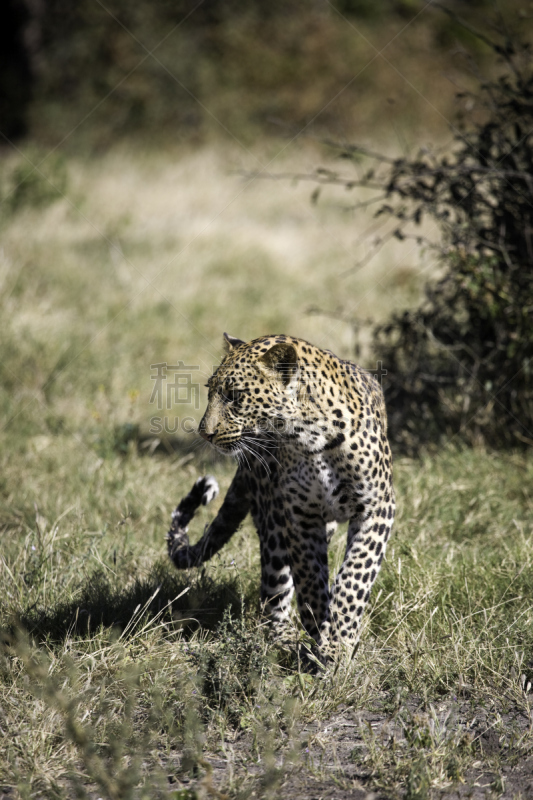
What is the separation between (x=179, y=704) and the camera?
3553mm

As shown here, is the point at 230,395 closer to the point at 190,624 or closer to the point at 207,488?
the point at 207,488

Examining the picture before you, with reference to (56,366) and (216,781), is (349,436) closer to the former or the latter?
(216,781)

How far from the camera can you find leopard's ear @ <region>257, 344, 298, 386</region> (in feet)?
12.0

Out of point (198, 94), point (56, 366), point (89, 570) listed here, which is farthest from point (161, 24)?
point (89, 570)

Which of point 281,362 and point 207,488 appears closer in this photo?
point 281,362

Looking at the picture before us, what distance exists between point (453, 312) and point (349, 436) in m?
3.39

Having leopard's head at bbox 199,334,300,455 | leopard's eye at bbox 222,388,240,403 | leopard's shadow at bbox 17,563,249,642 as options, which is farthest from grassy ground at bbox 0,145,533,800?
leopard's eye at bbox 222,388,240,403

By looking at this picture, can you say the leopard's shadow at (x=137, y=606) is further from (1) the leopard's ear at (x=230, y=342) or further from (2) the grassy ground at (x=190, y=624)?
(1) the leopard's ear at (x=230, y=342)

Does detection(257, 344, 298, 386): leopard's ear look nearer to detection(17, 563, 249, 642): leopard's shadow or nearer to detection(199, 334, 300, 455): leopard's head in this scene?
detection(199, 334, 300, 455): leopard's head

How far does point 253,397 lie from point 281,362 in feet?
0.73

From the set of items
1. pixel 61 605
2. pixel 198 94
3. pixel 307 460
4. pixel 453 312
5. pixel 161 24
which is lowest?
pixel 61 605

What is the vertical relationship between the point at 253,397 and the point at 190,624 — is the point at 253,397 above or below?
above

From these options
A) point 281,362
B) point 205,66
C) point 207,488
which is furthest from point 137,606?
point 205,66

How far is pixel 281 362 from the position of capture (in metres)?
3.71
